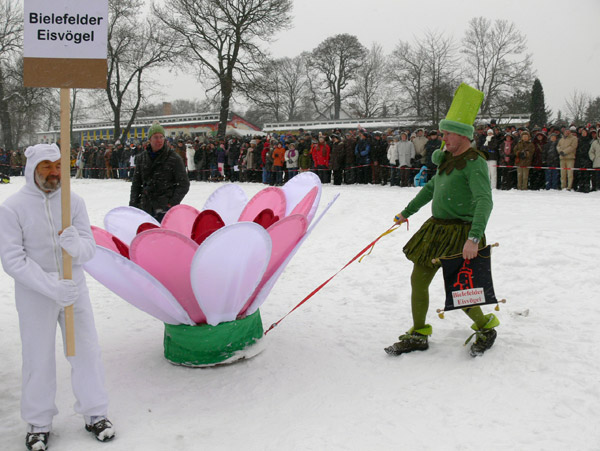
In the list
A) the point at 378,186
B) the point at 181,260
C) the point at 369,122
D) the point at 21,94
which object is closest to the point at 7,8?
the point at 21,94

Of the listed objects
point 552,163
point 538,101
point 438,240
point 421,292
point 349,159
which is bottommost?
point 421,292

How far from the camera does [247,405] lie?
11.9ft

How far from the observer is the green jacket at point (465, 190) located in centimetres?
393

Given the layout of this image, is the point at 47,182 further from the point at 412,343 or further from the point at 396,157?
the point at 396,157

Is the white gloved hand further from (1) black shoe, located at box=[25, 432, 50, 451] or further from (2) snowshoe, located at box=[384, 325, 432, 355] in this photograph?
(2) snowshoe, located at box=[384, 325, 432, 355]

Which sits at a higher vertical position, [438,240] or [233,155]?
[233,155]

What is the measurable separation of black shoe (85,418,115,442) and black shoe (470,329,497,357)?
2.67 m

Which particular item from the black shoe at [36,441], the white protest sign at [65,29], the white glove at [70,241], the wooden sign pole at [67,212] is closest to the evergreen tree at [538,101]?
the white protest sign at [65,29]

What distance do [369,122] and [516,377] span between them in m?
45.5

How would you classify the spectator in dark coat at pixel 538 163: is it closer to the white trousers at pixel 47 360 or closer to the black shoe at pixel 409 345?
the black shoe at pixel 409 345

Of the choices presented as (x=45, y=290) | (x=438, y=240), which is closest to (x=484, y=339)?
(x=438, y=240)

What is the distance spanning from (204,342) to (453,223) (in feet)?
7.05

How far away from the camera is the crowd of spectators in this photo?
42.8 ft

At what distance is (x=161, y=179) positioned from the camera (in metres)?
6.19
